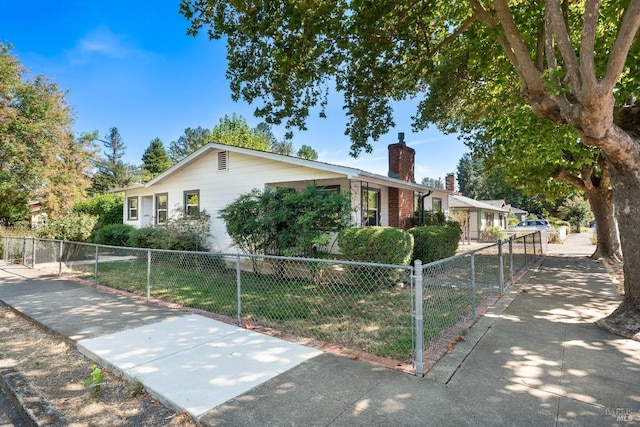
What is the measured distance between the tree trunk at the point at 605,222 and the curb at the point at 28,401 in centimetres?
1673

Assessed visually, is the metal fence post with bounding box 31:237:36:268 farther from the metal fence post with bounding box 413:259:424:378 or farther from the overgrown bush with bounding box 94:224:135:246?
the metal fence post with bounding box 413:259:424:378

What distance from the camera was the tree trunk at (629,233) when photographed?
4.91 meters

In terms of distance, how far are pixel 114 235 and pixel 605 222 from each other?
20.7 meters

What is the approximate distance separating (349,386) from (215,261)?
7902 mm

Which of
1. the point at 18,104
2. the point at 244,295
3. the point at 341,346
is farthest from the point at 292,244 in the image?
the point at 18,104

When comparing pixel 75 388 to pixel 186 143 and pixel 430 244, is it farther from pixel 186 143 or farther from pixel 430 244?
pixel 186 143

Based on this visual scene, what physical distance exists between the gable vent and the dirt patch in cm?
794

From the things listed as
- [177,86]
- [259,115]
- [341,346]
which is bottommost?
[341,346]

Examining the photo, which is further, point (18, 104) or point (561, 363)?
point (18, 104)

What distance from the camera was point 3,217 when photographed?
63.0ft

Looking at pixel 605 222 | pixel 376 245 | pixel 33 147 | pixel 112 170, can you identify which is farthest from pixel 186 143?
pixel 605 222

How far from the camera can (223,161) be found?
480 inches

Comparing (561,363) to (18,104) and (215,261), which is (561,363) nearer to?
(215,261)

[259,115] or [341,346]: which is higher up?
[259,115]
